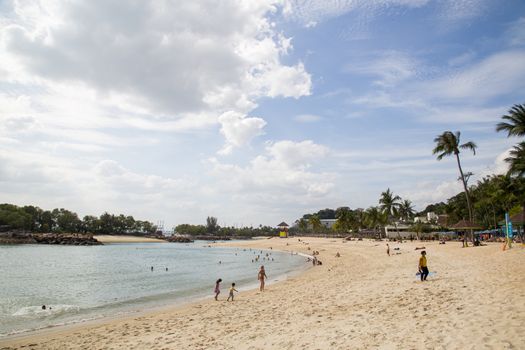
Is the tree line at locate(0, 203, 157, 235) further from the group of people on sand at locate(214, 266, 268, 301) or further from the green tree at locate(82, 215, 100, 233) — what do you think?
the group of people on sand at locate(214, 266, 268, 301)

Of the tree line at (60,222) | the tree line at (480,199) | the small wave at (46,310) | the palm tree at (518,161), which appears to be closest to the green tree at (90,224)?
the tree line at (60,222)

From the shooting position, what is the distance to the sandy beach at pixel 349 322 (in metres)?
8.41

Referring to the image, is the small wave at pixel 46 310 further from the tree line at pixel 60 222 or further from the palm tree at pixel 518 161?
the tree line at pixel 60 222

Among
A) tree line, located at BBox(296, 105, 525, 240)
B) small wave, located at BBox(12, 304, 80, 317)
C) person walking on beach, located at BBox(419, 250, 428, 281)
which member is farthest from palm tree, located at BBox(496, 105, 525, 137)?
small wave, located at BBox(12, 304, 80, 317)

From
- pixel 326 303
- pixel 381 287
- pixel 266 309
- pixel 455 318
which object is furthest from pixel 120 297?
pixel 455 318

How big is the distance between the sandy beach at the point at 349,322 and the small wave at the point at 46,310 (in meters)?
4.52

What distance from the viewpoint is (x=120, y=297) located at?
2442 cm

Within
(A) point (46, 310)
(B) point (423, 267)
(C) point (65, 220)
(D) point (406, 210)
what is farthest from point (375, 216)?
(C) point (65, 220)

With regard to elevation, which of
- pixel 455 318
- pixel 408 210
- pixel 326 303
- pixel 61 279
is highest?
pixel 408 210

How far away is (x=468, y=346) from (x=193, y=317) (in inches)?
475

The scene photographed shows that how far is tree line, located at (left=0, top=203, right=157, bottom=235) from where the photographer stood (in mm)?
127312

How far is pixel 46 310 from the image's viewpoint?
20.0 m

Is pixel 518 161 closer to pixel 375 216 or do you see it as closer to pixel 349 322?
pixel 349 322

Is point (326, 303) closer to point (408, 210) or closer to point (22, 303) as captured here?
point (22, 303)
